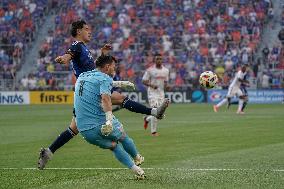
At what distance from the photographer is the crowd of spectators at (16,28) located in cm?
5044

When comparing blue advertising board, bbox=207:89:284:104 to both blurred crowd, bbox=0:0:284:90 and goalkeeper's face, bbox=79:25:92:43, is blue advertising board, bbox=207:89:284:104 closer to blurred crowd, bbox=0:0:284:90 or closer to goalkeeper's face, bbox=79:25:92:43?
blurred crowd, bbox=0:0:284:90

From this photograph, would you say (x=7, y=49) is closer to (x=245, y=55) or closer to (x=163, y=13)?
(x=163, y=13)

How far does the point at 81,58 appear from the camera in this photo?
14.3 meters

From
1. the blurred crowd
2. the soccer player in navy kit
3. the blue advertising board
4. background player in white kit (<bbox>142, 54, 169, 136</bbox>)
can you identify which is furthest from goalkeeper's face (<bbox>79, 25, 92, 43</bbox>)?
the blue advertising board

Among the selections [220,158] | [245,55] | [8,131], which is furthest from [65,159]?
[245,55]

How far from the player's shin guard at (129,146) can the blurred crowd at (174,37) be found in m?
34.1

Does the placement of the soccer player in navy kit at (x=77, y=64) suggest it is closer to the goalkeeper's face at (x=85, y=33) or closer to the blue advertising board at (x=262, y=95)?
the goalkeeper's face at (x=85, y=33)

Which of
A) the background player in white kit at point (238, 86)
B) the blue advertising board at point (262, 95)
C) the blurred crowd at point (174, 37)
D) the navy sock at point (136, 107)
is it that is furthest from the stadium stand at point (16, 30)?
the navy sock at point (136, 107)

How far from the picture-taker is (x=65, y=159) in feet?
52.2

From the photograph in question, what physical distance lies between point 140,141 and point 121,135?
8239mm

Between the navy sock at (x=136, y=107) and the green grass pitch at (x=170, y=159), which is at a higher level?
the navy sock at (x=136, y=107)

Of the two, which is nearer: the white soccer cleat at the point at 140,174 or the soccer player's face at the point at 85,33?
the white soccer cleat at the point at 140,174

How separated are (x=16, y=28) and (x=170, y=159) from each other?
1524 inches

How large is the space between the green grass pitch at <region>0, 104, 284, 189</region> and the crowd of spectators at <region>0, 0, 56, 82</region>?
2452 centimetres
